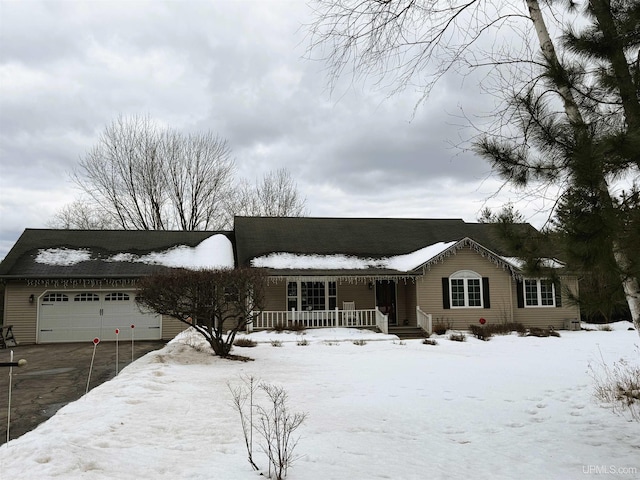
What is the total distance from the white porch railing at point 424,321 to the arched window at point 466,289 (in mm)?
1467

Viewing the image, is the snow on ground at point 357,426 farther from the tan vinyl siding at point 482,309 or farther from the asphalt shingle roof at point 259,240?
Answer: the asphalt shingle roof at point 259,240

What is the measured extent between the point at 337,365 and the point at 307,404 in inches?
157

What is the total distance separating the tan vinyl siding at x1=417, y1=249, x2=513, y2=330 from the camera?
19.2 m

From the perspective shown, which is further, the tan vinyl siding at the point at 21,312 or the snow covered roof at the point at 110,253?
the snow covered roof at the point at 110,253

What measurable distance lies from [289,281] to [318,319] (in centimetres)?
190

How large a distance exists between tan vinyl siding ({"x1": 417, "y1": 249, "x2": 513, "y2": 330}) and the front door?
5.59 feet

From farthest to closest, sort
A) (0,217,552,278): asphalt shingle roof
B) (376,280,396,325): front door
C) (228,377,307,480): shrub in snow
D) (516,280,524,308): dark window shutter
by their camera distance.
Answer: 1. (376,280,396,325): front door
2. (516,280,524,308): dark window shutter
3. (0,217,552,278): asphalt shingle roof
4. (228,377,307,480): shrub in snow

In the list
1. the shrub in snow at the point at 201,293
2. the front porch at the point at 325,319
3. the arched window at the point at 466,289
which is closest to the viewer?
the shrub in snow at the point at 201,293

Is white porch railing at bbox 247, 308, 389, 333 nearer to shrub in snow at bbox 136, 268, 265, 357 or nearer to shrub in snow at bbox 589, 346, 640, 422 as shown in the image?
shrub in snow at bbox 136, 268, 265, 357

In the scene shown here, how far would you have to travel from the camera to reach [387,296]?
68.1ft

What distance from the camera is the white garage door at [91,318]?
17.5 meters

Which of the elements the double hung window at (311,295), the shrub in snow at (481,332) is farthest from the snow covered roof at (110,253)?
the shrub in snow at (481,332)

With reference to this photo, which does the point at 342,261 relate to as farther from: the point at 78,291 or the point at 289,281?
the point at 78,291

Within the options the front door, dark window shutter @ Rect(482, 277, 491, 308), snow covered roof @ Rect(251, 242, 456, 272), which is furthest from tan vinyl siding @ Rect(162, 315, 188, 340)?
dark window shutter @ Rect(482, 277, 491, 308)
